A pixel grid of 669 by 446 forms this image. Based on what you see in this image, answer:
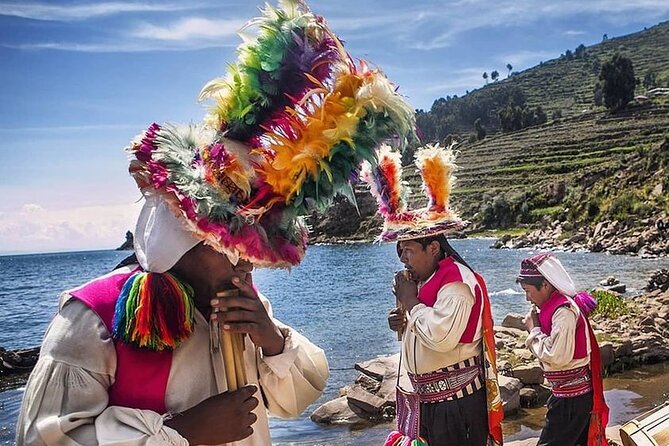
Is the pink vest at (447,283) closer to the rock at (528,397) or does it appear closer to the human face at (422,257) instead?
the human face at (422,257)

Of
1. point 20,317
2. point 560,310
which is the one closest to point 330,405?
point 560,310

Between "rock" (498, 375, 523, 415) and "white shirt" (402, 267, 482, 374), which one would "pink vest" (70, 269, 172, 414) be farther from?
"rock" (498, 375, 523, 415)

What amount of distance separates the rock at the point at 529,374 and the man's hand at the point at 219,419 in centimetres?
785

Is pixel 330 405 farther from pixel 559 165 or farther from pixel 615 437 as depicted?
pixel 559 165

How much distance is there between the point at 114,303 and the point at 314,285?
119ft

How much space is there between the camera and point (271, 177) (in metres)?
1.76

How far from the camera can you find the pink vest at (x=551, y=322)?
4.76 metres

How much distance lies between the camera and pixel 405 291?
451cm

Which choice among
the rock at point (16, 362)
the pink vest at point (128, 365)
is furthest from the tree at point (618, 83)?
the pink vest at point (128, 365)

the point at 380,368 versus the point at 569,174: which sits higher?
the point at 569,174

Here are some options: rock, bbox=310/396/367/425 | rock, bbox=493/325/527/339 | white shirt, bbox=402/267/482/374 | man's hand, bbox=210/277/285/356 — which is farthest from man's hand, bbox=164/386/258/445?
rock, bbox=493/325/527/339

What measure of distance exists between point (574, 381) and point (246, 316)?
3.63 m

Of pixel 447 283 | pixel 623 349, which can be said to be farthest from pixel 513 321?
pixel 447 283

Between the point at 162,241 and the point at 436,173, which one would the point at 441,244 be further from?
the point at 162,241
